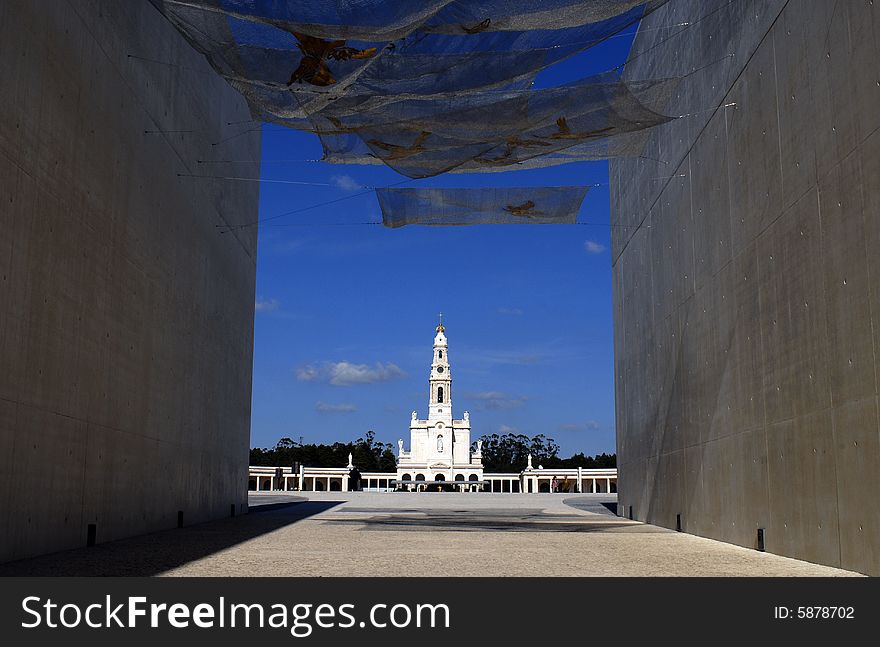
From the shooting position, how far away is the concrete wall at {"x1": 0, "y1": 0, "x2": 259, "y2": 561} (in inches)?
348

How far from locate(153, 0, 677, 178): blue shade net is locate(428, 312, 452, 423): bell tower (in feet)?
327

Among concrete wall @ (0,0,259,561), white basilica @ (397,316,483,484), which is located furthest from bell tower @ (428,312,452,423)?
concrete wall @ (0,0,259,561)

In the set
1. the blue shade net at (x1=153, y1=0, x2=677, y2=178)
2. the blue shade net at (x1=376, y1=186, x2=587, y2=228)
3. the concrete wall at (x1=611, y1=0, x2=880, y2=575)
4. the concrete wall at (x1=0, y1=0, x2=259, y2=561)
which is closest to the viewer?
the concrete wall at (x1=611, y1=0, x2=880, y2=575)

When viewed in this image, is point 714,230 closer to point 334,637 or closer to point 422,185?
point 422,185

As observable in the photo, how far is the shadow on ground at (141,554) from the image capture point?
323 inches

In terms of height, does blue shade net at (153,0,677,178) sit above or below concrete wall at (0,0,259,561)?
above

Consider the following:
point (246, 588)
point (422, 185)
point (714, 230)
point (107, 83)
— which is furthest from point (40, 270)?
point (714, 230)

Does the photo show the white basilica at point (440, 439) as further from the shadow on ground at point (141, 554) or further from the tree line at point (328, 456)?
the shadow on ground at point (141, 554)

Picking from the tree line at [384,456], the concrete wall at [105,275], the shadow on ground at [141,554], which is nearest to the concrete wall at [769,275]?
the shadow on ground at [141,554]

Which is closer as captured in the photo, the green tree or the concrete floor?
the concrete floor

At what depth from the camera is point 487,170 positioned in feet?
42.8

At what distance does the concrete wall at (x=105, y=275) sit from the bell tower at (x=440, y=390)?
94203mm

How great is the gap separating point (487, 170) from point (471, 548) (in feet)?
17.4

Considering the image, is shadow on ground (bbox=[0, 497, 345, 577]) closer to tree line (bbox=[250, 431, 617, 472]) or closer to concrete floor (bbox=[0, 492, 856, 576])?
concrete floor (bbox=[0, 492, 856, 576])
